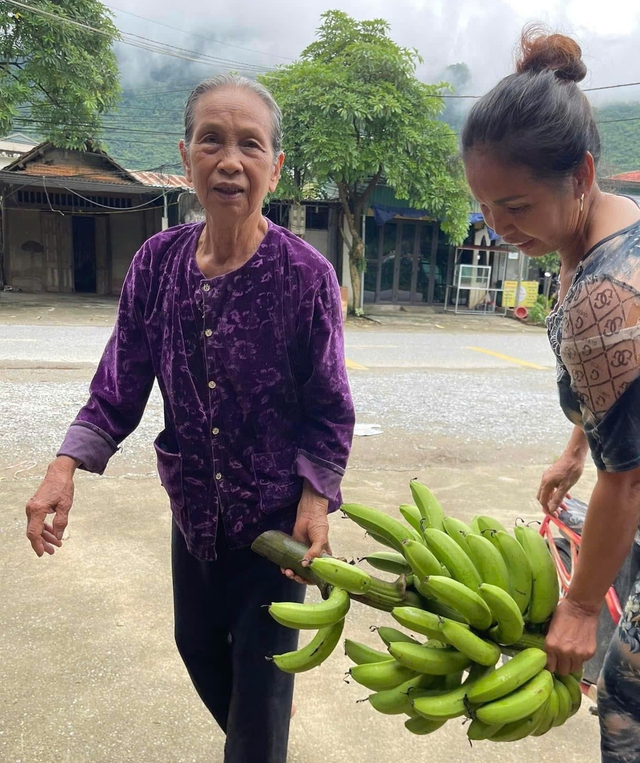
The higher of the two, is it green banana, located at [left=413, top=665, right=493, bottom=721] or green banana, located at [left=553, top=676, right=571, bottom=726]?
green banana, located at [left=413, top=665, right=493, bottom=721]

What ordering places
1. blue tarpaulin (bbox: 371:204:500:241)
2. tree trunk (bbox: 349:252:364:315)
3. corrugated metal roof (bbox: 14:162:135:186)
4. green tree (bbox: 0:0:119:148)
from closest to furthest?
green tree (bbox: 0:0:119:148)
tree trunk (bbox: 349:252:364:315)
blue tarpaulin (bbox: 371:204:500:241)
corrugated metal roof (bbox: 14:162:135:186)

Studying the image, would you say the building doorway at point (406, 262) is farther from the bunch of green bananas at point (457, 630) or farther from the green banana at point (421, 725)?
the green banana at point (421, 725)

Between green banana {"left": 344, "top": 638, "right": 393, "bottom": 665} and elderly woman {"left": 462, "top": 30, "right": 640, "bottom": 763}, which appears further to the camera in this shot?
green banana {"left": 344, "top": 638, "right": 393, "bottom": 665}

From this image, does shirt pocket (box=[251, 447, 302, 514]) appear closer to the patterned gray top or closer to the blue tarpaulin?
the patterned gray top

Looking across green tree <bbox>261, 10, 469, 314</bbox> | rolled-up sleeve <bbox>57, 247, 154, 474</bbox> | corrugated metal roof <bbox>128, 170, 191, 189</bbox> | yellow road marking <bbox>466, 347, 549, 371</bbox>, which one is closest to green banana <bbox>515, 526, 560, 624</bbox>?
rolled-up sleeve <bbox>57, 247, 154, 474</bbox>

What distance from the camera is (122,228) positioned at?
20297mm

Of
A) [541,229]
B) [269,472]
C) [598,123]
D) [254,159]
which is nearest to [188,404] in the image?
[269,472]

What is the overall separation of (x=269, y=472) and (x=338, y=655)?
4.85 feet

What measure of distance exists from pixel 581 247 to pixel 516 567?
73 centimetres

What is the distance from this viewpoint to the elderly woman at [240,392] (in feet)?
5.61

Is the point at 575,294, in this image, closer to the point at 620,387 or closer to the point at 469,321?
the point at 620,387

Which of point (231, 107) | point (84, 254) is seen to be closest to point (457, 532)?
point (231, 107)

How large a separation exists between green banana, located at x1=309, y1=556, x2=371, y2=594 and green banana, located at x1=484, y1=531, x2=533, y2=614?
34cm

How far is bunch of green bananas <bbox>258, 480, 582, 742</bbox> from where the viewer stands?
126 cm
